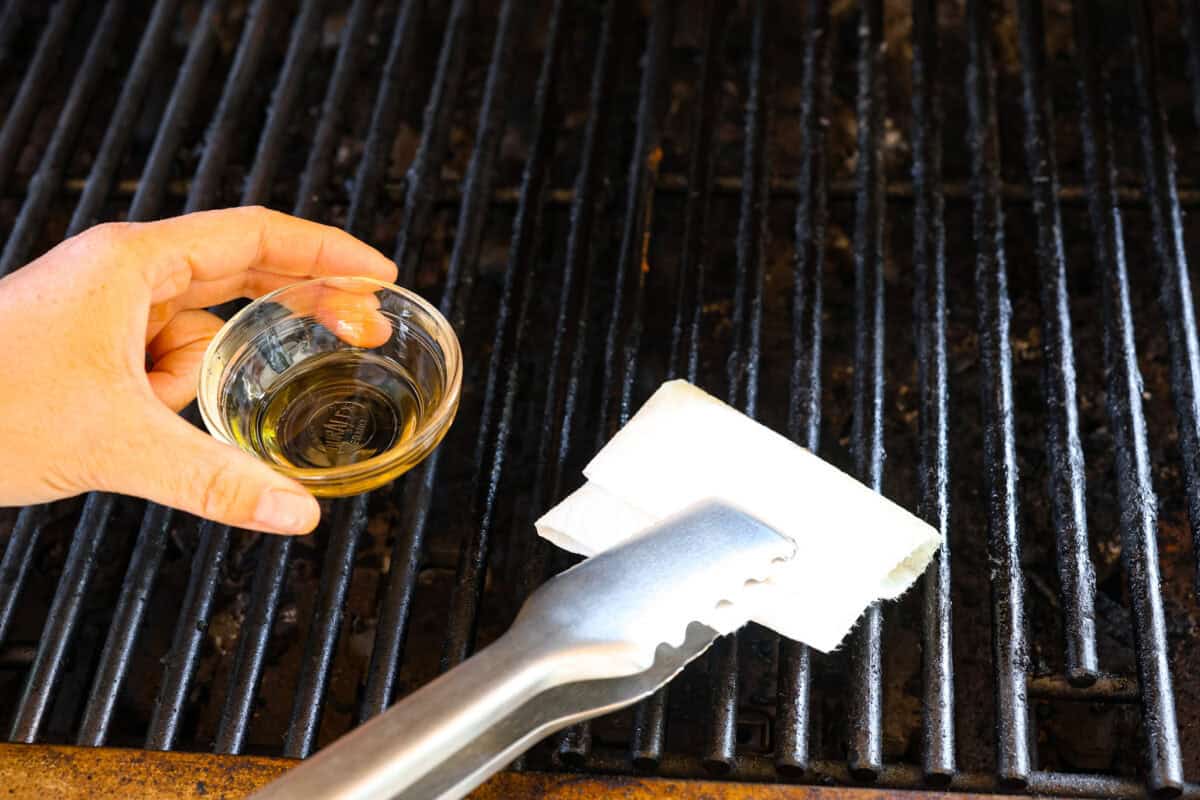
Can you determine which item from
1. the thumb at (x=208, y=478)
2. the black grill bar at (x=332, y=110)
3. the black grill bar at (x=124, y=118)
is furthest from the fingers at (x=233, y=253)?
the black grill bar at (x=124, y=118)

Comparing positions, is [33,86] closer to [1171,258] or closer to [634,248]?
[634,248]

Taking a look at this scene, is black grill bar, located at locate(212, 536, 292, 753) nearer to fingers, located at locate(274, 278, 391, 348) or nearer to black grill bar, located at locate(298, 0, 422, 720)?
black grill bar, located at locate(298, 0, 422, 720)

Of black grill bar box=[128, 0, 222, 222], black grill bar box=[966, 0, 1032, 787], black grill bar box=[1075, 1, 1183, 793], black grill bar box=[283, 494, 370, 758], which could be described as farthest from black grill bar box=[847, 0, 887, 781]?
black grill bar box=[128, 0, 222, 222]

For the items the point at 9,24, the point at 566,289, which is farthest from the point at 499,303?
the point at 9,24

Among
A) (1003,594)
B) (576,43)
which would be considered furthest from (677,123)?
(1003,594)

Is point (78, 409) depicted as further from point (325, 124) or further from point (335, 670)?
point (325, 124)
